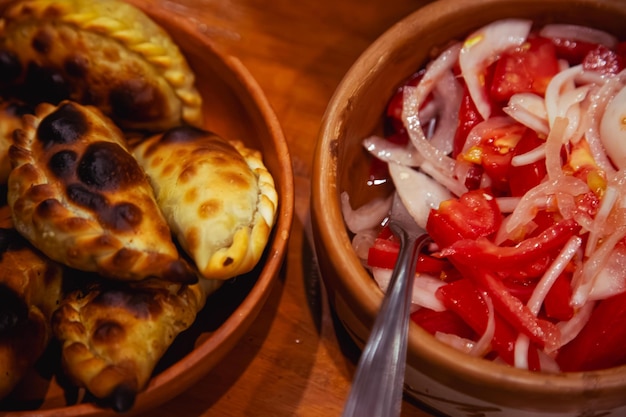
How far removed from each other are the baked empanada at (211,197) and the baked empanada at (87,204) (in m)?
0.03

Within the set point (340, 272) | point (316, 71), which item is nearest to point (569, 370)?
point (340, 272)

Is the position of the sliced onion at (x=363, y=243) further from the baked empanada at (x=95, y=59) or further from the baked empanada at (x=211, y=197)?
the baked empanada at (x=95, y=59)

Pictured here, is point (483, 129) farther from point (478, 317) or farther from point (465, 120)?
point (478, 317)

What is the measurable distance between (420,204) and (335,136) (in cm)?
19

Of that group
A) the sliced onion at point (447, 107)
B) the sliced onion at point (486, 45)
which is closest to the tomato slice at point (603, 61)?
the sliced onion at point (486, 45)

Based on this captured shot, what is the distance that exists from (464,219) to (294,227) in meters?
0.34

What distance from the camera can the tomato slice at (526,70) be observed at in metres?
1.20

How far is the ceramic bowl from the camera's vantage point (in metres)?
0.97

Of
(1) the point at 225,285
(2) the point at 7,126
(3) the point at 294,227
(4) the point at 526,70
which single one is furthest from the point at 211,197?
(4) the point at 526,70

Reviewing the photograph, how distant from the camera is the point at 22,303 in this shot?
3.18ft

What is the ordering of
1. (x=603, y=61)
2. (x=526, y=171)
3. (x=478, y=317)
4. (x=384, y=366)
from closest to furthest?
(x=384, y=366), (x=478, y=317), (x=526, y=171), (x=603, y=61)

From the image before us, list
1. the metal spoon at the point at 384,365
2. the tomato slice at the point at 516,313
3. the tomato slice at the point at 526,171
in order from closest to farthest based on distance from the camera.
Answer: the metal spoon at the point at 384,365, the tomato slice at the point at 516,313, the tomato slice at the point at 526,171

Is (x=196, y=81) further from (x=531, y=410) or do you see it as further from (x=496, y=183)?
(x=531, y=410)

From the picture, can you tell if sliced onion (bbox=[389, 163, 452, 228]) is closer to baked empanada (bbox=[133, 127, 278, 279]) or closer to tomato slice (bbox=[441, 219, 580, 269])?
tomato slice (bbox=[441, 219, 580, 269])
